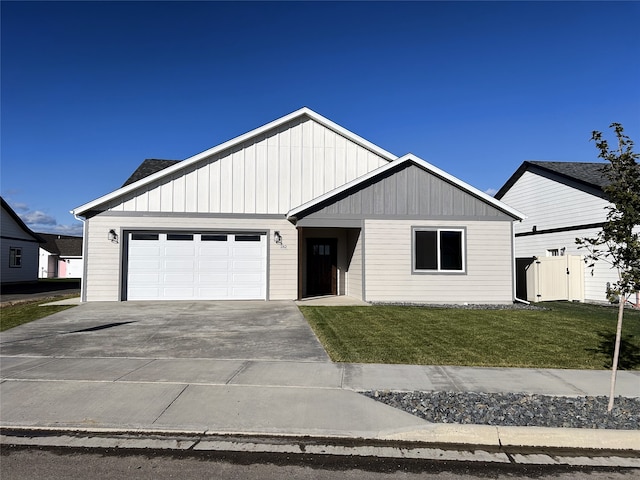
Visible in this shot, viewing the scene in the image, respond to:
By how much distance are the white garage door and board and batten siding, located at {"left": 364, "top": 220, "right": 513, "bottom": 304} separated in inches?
158

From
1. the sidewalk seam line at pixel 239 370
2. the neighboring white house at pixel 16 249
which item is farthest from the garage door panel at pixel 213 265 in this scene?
the neighboring white house at pixel 16 249

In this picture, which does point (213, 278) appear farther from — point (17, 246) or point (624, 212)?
point (17, 246)

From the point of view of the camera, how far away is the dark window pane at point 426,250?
15242 millimetres

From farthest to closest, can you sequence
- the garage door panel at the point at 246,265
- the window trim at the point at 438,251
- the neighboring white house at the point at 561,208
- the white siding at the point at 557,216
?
1. the neighboring white house at the point at 561,208
2. the white siding at the point at 557,216
3. the garage door panel at the point at 246,265
4. the window trim at the point at 438,251

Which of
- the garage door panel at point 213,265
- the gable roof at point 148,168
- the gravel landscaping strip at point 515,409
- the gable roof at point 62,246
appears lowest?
the gravel landscaping strip at point 515,409

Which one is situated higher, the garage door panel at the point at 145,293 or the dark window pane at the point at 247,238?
the dark window pane at the point at 247,238

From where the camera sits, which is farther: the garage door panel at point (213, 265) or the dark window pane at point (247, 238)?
the dark window pane at point (247, 238)

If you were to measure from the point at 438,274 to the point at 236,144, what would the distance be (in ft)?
28.0

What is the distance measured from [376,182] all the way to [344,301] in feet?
14.0

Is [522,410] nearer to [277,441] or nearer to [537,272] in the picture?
[277,441]

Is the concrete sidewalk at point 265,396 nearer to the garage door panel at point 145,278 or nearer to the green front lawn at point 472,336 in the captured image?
the green front lawn at point 472,336

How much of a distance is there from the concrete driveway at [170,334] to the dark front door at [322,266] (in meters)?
4.44

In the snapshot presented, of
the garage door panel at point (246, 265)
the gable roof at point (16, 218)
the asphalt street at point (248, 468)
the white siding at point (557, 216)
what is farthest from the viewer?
the gable roof at point (16, 218)

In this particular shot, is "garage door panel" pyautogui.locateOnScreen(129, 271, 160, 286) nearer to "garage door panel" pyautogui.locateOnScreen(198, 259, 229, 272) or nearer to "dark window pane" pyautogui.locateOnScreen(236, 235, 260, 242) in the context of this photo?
"garage door panel" pyautogui.locateOnScreen(198, 259, 229, 272)
